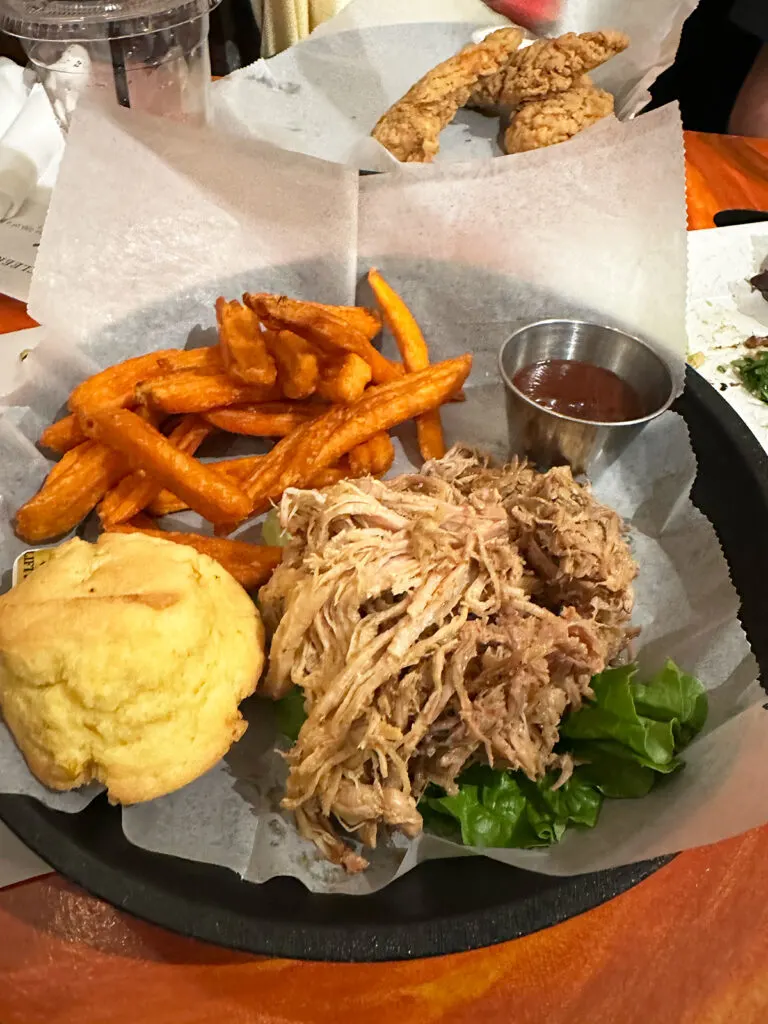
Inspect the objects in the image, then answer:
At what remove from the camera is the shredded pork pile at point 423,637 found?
1.36 meters

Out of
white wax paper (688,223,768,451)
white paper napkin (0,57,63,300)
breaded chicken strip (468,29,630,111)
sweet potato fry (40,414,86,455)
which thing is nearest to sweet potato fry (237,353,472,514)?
sweet potato fry (40,414,86,455)

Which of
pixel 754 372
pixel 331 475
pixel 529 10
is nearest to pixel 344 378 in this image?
pixel 331 475

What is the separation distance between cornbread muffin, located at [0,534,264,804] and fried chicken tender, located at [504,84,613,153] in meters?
2.68

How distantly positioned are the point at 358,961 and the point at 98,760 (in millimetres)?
556

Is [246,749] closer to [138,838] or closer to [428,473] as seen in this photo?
[138,838]

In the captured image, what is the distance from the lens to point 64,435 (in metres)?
1.90

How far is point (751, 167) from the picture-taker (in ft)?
10.7

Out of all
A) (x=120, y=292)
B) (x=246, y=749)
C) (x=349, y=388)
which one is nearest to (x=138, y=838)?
(x=246, y=749)

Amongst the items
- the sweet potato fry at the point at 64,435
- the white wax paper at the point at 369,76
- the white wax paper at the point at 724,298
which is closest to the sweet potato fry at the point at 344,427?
the sweet potato fry at the point at 64,435

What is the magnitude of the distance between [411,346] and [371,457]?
1.23 feet

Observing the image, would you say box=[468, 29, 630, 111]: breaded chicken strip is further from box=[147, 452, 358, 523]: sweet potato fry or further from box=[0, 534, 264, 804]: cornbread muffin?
box=[0, 534, 264, 804]: cornbread muffin

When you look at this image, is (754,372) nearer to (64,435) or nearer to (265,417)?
(265,417)

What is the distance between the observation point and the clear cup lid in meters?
2.46

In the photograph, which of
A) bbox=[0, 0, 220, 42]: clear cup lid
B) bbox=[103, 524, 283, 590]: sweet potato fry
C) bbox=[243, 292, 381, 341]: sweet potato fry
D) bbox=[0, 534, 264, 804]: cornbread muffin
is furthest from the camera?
bbox=[0, 0, 220, 42]: clear cup lid
